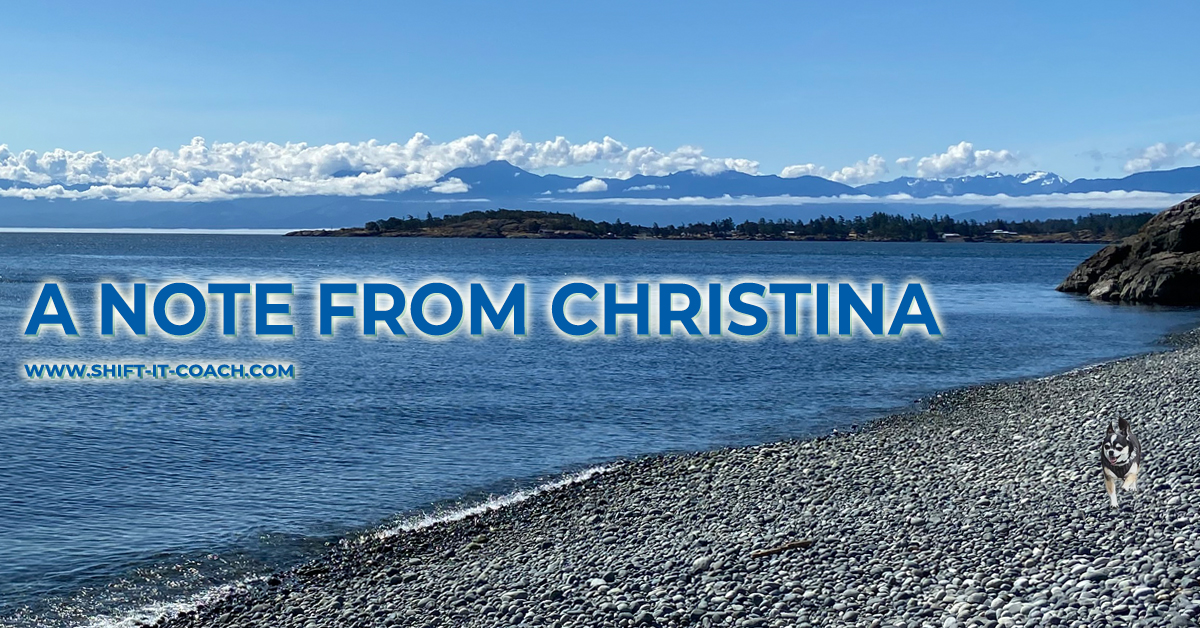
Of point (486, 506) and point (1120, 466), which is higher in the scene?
point (1120, 466)

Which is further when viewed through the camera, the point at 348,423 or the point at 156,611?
the point at 348,423

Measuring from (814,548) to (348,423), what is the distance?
16.9 metres

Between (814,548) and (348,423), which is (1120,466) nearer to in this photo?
(814,548)

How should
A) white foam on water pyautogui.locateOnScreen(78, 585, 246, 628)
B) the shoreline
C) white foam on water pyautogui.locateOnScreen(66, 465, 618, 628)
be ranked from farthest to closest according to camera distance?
white foam on water pyautogui.locateOnScreen(66, 465, 618, 628)
white foam on water pyautogui.locateOnScreen(78, 585, 246, 628)
the shoreline

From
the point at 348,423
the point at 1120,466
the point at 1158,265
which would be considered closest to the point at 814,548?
the point at 1120,466

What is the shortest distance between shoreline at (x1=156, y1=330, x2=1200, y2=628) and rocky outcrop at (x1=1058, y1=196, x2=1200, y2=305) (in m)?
52.8

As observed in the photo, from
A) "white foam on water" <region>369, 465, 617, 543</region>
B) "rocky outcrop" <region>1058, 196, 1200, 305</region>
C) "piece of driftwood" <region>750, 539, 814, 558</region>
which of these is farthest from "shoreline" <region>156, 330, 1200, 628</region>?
"rocky outcrop" <region>1058, 196, 1200, 305</region>

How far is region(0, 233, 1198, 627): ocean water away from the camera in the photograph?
669 inches

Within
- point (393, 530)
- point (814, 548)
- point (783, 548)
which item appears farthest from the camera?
point (393, 530)

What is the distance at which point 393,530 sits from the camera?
1806cm

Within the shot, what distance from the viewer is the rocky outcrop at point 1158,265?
6862 cm

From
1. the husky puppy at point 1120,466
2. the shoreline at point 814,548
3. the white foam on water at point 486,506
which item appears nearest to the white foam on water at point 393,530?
the white foam on water at point 486,506

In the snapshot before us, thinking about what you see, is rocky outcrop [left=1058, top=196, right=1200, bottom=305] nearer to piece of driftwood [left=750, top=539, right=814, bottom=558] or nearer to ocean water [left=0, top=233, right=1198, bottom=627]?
ocean water [left=0, top=233, right=1198, bottom=627]

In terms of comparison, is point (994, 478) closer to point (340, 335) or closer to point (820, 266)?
point (340, 335)
